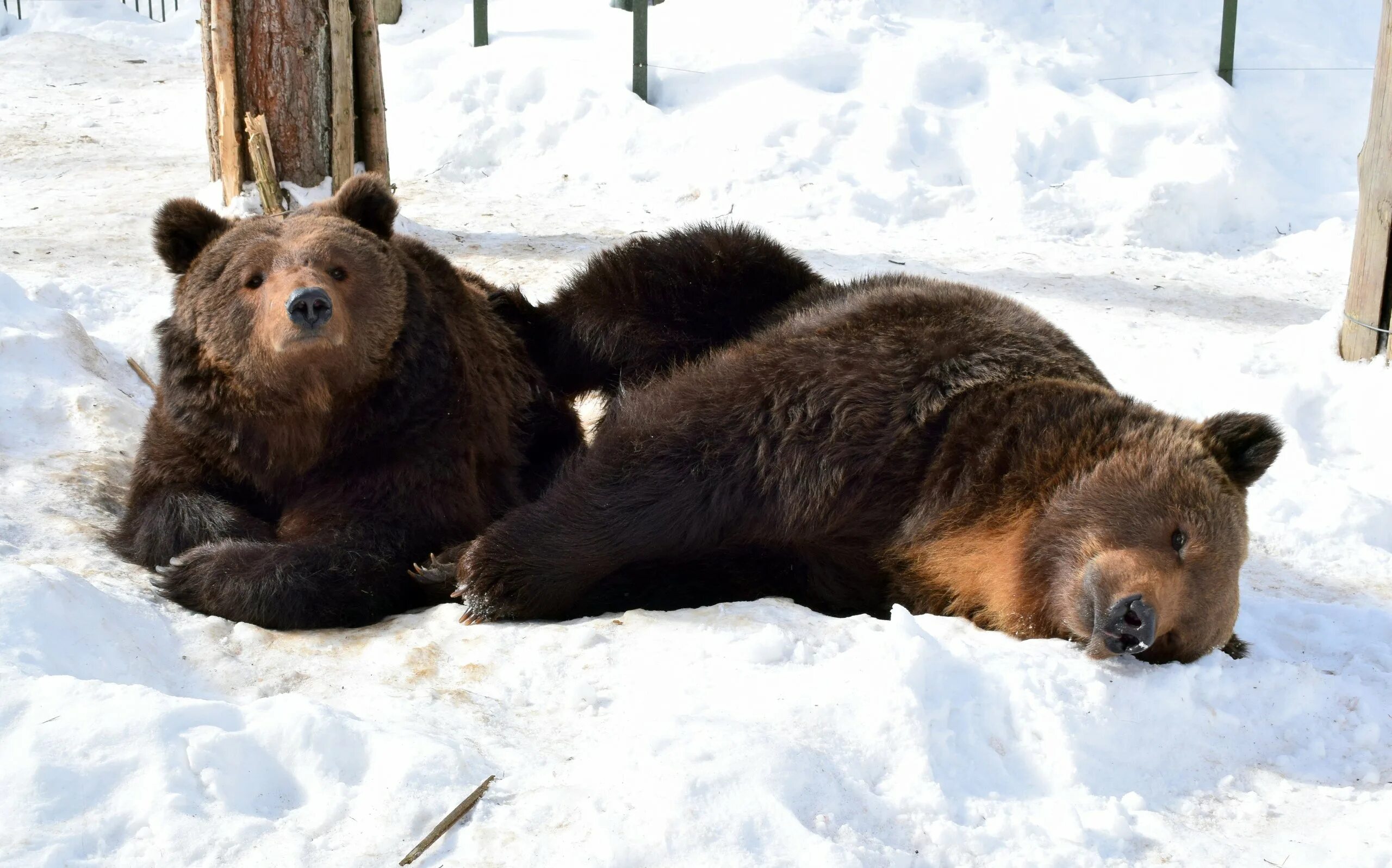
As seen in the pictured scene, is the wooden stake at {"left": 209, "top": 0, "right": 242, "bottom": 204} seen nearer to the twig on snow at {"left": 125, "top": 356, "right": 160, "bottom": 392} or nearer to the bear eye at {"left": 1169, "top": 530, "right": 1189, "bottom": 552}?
the twig on snow at {"left": 125, "top": 356, "right": 160, "bottom": 392}

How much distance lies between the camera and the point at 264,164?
7.73 metres

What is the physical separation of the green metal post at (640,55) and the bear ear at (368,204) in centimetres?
721

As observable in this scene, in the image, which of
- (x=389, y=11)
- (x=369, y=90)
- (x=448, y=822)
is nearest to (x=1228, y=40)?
(x=369, y=90)

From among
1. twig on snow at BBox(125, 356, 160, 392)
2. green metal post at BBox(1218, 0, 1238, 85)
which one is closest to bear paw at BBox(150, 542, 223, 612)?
twig on snow at BBox(125, 356, 160, 392)

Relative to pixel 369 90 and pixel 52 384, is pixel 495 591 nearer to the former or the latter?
pixel 52 384

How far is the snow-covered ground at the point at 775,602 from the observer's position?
2742 millimetres

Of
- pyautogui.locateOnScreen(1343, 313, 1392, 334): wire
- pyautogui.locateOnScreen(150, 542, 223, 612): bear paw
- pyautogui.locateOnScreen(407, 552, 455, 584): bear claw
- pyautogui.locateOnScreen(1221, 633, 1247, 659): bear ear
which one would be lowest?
pyautogui.locateOnScreen(1221, 633, 1247, 659): bear ear

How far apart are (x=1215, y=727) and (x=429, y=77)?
10.5 metres

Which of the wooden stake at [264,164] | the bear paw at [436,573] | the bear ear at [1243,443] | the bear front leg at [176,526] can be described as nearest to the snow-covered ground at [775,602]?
the bear front leg at [176,526]

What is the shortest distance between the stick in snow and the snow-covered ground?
0.02m

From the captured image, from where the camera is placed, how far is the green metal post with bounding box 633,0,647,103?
11.8 m

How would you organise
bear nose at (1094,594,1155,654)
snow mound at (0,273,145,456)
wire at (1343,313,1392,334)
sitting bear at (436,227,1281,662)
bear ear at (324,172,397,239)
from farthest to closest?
wire at (1343,313,1392,334) < snow mound at (0,273,145,456) < bear ear at (324,172,397,239) < sitting bear at (436,227,1281,662) < bear nose at (1094,594,1155,654)

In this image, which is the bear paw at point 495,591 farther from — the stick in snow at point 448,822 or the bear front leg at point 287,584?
the stick in snow at point 448,822

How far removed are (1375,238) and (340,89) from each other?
6438mm
